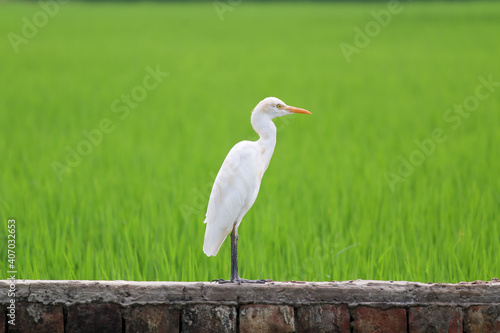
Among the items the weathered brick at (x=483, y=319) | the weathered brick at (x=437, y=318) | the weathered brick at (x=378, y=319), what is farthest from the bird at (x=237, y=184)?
the weathered brick at (x=483, y=319)

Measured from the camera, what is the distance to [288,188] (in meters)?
5.24

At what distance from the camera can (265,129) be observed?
241 cm

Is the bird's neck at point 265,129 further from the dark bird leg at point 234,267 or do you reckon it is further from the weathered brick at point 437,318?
the weathered brick at point 437,318

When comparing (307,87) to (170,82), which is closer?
(307,87)

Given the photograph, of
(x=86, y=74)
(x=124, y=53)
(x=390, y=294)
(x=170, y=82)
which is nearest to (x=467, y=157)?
(x=390, y=294)

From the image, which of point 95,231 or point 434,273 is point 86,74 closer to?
point 95,231

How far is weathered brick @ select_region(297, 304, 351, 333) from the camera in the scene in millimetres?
2336

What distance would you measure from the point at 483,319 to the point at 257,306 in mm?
908

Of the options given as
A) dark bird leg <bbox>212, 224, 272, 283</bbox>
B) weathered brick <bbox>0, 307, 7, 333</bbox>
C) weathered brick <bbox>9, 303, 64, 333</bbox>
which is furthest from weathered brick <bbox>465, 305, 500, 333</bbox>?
weathered brick <bbox>0, 307, 7, 333</bbox>

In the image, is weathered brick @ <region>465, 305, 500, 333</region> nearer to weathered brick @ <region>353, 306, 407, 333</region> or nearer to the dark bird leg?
weathered brick @ <region>353, 306, 407, 333</region>

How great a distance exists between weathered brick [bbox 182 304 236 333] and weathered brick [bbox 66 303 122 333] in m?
0.28

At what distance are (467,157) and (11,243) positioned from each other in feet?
15.1

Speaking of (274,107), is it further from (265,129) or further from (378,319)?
(378,319)

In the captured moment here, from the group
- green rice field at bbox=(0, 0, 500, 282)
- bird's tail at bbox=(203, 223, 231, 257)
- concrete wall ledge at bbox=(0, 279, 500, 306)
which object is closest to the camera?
concrete wall ledge at bbox=(0, 279, 500, 306)
